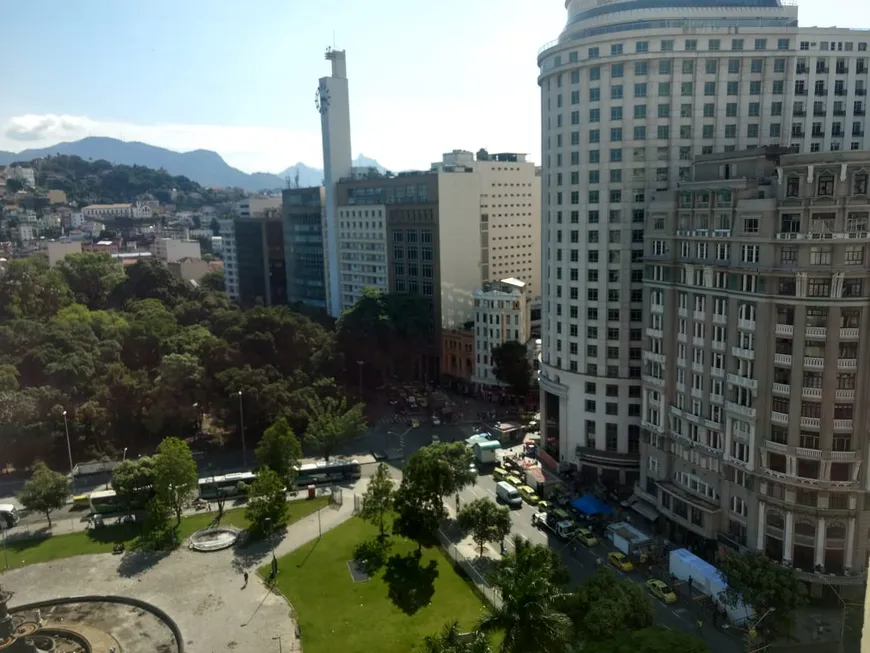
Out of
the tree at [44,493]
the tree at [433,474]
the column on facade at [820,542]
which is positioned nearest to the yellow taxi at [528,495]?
the tree at [433,474]

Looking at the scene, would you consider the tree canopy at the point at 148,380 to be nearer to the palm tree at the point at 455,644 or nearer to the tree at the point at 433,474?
the tree at the point at 433,474

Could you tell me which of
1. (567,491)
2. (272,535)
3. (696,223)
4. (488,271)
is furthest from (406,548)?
(488,271)

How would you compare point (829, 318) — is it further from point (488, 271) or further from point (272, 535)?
point (488, 271)

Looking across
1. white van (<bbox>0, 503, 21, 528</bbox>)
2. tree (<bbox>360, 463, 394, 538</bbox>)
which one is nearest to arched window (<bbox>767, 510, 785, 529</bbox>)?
tree (<bbox>360, 463, 394, 538</bbox>)

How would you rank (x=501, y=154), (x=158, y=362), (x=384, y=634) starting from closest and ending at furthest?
(x=384, y=634), (x=158, y=362), (x=501, y=154)

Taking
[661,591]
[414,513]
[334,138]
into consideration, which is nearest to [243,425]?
[414,513]

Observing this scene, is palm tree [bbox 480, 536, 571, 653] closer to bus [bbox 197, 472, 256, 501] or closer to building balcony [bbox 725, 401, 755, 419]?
building balcony [bbox 725, 401, 755, 419]
